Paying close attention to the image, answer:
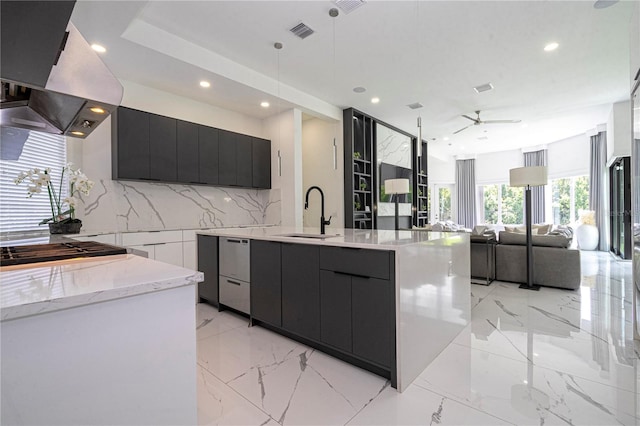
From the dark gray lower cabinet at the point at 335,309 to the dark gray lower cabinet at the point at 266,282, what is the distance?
499mm

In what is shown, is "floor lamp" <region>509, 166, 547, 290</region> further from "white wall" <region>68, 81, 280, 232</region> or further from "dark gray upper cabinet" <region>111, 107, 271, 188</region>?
"dark gray upper cabinet" <region>111, 107, 271, 188</region>

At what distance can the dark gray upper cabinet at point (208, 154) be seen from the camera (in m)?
4.24

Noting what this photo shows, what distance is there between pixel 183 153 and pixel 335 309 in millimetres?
3132

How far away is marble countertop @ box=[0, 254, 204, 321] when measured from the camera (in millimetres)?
708

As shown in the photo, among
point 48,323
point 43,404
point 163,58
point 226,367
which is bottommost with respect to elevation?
point 226,367

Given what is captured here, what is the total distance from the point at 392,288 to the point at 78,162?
12.4 feet

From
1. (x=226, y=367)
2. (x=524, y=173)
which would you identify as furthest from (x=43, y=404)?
(x=524, y=173)

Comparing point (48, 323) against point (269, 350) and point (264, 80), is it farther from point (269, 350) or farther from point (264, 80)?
point (264, 80)

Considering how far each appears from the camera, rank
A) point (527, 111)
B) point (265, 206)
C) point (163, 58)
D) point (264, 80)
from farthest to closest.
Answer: point (527, 111) → point (265, 206) → point (264, 80) → point (163, 58)

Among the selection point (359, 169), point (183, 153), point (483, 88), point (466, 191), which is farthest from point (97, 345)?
point (466, 191)

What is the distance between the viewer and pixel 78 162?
3.47m

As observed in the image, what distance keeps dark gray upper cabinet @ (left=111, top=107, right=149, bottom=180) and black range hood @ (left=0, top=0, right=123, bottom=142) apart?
1712 millimetres

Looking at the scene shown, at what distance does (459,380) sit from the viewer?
191 cm

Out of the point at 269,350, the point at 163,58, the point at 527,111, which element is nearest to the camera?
the point at 269,350
